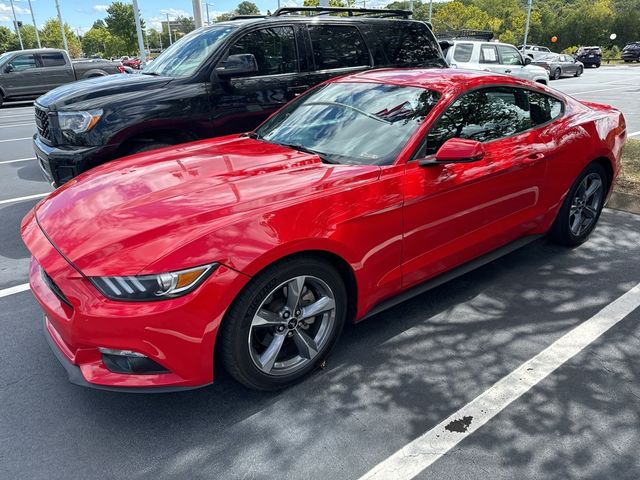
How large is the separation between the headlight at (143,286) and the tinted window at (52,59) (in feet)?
61.4

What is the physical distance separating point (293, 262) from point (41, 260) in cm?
123

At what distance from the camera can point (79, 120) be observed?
468cm

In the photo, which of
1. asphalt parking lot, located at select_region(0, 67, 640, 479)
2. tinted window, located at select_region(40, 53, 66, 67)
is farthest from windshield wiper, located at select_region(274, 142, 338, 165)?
tinted window, located at select_region(40, 53, 66, 67)

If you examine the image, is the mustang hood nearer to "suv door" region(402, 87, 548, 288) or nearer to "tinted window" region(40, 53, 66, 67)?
"suv door" region(402, 87, 548, 288)

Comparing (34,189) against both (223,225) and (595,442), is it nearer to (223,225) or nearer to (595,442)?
(223,225)

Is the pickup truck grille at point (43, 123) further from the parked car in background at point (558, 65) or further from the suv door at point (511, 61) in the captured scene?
the parked car in background at point (558, 65)

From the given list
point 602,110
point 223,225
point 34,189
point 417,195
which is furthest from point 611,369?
point 34,189

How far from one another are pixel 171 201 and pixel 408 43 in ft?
17.6

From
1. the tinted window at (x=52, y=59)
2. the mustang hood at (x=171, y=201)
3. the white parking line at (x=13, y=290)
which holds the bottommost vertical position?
the white parking line at (x=13, y=290)

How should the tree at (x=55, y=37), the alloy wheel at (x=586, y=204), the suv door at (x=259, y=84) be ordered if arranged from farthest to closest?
the tree at (x=55, y=37)
the suv door at (x=259, y=84)
the alloy wheel at (x=586, y=204)

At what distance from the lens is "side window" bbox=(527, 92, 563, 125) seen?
12.9 ft

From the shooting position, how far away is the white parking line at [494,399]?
222cm

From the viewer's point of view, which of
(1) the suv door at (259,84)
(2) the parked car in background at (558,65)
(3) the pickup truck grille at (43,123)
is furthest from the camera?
(2) the parked car in background at (558,65)

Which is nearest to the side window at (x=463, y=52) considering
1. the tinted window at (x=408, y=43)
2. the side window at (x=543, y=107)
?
the tinted window at (x=408, y=43)
